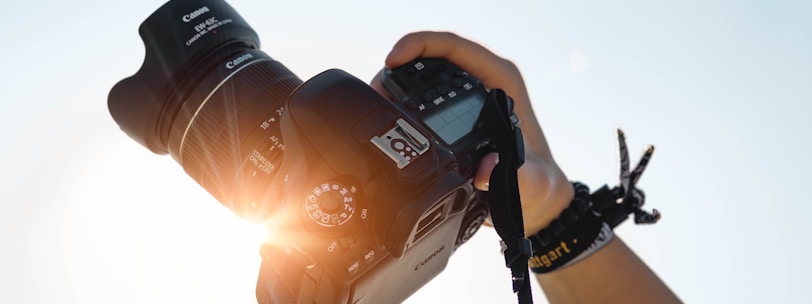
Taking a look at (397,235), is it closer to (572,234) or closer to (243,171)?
(243,171)

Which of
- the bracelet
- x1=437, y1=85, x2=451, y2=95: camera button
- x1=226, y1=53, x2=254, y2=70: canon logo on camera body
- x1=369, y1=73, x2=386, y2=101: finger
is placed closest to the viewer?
x1=437, y1=85, x2=451, y2=95: camera button

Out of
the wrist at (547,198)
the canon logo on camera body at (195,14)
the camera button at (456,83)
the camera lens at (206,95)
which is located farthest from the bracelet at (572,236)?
the canon logo on camera body at (195,14)

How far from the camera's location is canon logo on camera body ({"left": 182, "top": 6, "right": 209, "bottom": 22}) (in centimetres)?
146

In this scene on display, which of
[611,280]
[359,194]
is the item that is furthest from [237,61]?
[611,280]

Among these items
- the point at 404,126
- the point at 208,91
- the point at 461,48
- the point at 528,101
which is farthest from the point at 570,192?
the point at 208,91

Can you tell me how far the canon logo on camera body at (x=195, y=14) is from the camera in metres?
1.46

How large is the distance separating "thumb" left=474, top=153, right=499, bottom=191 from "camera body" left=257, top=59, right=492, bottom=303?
24mm

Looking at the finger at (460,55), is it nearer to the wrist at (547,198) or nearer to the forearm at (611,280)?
the wrist at (547,198)

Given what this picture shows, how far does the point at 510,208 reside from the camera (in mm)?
1004

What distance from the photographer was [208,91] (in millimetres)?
1410

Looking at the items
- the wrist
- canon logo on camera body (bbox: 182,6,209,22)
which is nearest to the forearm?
the wrist

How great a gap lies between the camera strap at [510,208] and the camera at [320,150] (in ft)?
0.17

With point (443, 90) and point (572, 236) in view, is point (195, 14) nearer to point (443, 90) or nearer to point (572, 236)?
point (443, 90)

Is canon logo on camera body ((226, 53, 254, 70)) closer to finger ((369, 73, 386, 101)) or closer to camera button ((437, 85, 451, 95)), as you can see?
finger ((369, 73, 386, 101))
